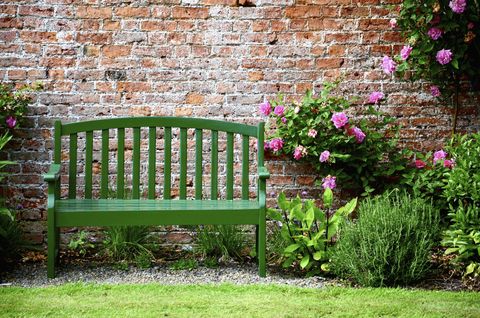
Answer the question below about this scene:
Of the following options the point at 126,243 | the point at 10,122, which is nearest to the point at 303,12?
the point at 126,243

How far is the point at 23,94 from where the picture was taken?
5.02 meters

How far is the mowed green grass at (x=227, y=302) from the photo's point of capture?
3469mm

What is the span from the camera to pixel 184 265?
183 inches

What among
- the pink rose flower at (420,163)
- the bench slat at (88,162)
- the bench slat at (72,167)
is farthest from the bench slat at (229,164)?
the pink rose flower at (420,163)

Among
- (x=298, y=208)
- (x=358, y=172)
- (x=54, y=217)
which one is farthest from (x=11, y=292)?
(x=358, y=172)

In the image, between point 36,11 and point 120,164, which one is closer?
point 120,164

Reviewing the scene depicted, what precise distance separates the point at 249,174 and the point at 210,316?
1964 mm

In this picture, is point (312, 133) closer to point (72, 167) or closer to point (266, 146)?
point (266, 146)

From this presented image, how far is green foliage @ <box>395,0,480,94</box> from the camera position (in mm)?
5043

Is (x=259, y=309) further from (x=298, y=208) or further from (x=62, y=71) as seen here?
(x=62, y=71)

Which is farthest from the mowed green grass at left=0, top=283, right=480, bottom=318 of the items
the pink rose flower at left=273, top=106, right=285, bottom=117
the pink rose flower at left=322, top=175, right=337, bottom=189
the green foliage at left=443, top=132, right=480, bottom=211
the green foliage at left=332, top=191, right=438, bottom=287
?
the pink rose flower at left=273, top=106, right=285, bottom=117

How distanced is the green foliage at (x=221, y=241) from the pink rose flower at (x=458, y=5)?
228 centimetres

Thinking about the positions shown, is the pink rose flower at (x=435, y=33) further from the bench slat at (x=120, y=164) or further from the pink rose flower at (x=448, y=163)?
the bench slat at (x=120, y=164)

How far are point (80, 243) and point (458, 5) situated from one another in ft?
10.7
